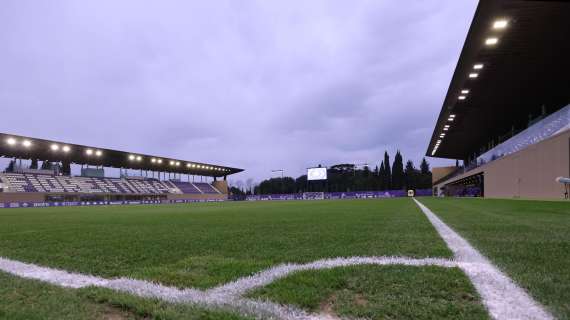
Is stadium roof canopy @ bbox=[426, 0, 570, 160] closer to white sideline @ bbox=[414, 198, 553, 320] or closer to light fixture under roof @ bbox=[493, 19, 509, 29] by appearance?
light fixture under roof @ bbox=[493, 19, 509, 29]

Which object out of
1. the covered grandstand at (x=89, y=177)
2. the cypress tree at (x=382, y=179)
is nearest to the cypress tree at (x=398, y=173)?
the cypress tree at (x=382, y=179)

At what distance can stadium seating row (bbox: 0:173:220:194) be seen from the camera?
43719 mm

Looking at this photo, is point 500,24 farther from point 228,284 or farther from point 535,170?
point 228,284

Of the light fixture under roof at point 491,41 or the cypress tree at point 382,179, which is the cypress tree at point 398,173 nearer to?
the cypress tree at point 382,179

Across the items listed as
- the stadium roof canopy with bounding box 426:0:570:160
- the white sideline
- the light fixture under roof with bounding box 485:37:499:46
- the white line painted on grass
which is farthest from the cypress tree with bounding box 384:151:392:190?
the white line painted on grass

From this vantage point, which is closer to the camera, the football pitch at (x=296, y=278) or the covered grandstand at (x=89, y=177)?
the football pitch at (x=296, y=278)

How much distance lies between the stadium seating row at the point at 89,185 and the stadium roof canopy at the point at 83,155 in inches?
101

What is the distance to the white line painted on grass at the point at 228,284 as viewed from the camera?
77.7 inches

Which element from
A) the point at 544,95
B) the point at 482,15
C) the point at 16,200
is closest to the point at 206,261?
the point at 482,15

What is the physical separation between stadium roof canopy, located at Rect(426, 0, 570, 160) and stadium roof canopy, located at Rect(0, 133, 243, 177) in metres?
40.8

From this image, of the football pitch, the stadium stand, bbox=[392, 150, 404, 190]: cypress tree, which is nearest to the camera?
the football pitch

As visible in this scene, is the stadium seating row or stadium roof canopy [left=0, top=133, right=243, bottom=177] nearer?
stadium roof canopy [left=0, top=133, right=243, bottom=177]

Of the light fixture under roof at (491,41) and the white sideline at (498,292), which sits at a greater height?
the light fixture under roof at (491,41)

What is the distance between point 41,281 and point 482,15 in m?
12.9
